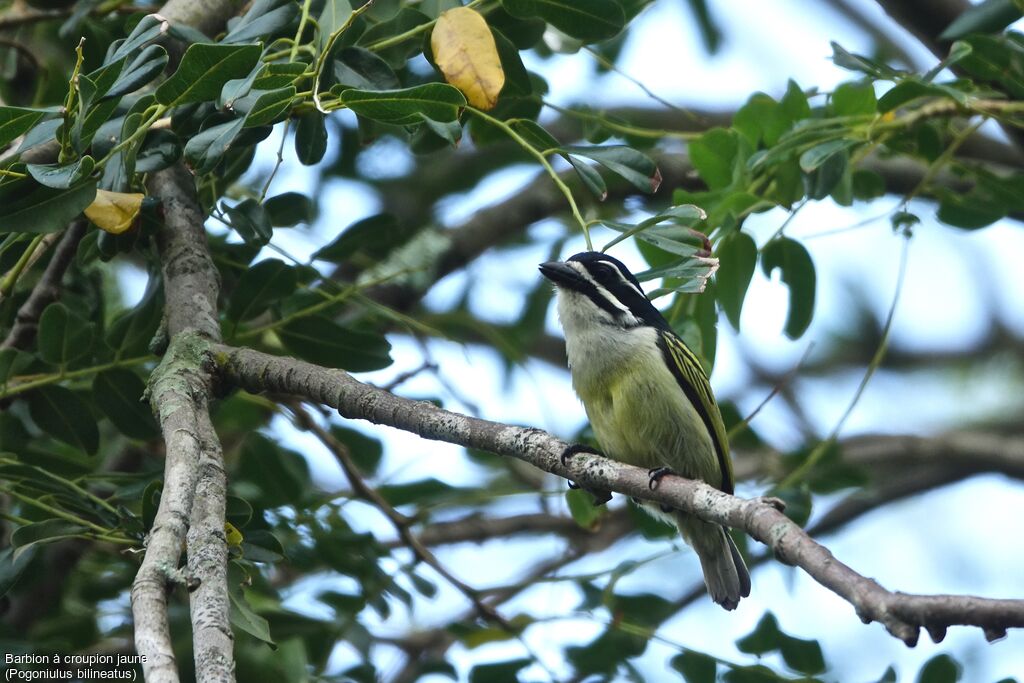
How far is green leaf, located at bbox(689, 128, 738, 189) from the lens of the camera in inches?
173

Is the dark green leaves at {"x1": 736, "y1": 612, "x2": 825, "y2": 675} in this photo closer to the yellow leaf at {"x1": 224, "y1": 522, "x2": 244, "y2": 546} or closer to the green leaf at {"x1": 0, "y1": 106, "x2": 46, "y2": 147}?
the yellow leaf at {"x1": 224, "y1": 522, "x2": 244, "y2": 546}

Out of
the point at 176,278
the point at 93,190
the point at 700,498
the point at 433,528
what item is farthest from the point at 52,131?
the point at 433,528

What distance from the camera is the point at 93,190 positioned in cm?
299

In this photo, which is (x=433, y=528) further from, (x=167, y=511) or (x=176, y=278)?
(x=167, y=511)

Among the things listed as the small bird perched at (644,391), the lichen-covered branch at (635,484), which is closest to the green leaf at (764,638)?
the small bird perched at (644,391)

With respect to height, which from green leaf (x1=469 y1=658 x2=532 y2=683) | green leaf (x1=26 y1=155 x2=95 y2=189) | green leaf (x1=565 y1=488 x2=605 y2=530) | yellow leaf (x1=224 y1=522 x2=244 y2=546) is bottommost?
yellow leaf (x1=224 y1=522 x2=244 y2=546)

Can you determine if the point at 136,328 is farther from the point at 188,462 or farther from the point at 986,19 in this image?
the point at 986,19

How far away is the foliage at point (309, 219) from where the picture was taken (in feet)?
10.0

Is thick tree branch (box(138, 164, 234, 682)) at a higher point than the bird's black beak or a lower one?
lower

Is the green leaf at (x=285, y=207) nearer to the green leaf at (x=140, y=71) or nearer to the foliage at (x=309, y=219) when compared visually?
the foliage at (x=309, y=219)

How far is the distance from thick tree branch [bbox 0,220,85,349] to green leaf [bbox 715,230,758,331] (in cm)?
227

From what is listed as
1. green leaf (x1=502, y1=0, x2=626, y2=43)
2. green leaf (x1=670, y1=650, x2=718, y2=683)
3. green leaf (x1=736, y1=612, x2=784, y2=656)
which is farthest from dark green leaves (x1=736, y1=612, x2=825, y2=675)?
green leaf (x1=502, y1=0, x2=626, y2=43)

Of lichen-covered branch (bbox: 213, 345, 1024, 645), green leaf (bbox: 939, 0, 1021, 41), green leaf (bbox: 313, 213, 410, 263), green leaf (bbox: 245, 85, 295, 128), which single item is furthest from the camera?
green leaf (bbox: 313, 213, 410, 263)

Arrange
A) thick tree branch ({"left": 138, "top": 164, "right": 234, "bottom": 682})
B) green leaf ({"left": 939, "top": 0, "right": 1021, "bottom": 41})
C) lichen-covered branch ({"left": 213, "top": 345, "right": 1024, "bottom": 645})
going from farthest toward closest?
green leaf ({"left": 939, "top": 0, "right": 1021, "bottom": 41})
thick tree branch ({"left": 138, "top": 164, "right": 234, "bottom": 682})
lichen-covered branch ({"left": 213, "top": 345, "right": 1024, "bottom": 645})
